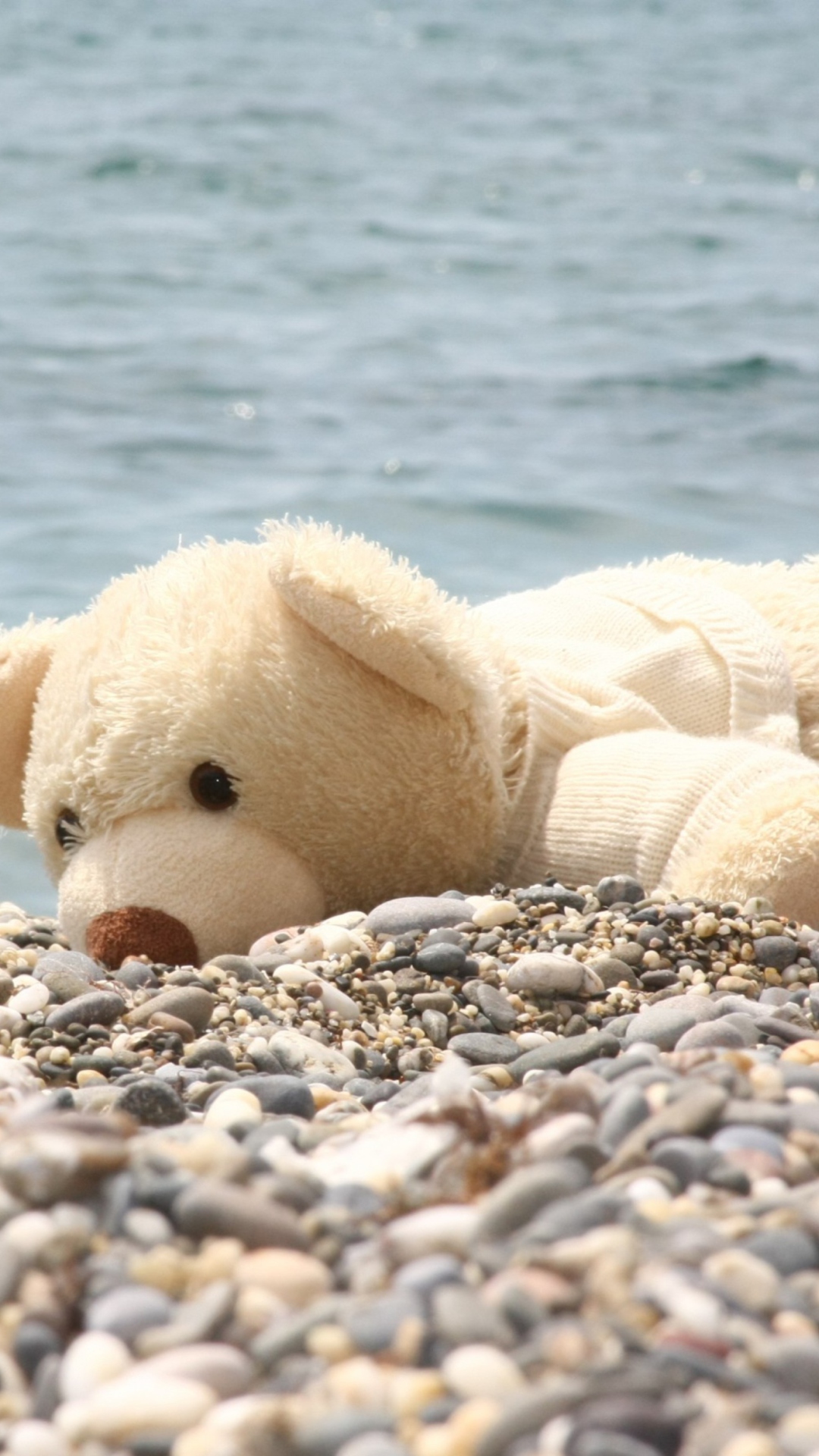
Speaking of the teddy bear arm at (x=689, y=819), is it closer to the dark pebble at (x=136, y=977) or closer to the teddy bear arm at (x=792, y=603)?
the teddy bear arm at (x=792, y=603)

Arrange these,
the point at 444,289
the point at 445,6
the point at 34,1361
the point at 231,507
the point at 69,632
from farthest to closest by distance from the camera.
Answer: the point at 445,6 < the point at 444,289 < the point at 231,507 < the point at 69,632 < the point at 34,1361

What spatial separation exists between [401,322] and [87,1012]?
720 cm

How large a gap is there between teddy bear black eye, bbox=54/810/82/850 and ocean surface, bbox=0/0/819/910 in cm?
108

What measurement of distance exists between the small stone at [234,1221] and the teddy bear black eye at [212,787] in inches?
48.9

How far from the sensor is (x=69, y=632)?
2.58 m

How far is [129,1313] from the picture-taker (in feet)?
3.42

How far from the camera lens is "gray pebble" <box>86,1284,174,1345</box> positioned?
1038mm

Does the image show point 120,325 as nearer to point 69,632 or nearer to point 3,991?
point 69,632

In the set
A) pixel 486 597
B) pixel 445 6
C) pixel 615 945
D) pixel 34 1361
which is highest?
pixel 445 6

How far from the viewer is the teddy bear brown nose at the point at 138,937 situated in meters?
2.24

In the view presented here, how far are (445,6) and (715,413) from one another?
81.7ft

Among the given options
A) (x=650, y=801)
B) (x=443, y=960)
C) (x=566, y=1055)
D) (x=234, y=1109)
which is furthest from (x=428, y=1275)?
(x=650, y=801)

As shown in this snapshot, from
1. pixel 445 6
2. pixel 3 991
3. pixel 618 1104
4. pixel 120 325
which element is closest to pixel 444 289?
pixel 120 325

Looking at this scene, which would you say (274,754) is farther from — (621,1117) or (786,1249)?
(786,1249)
